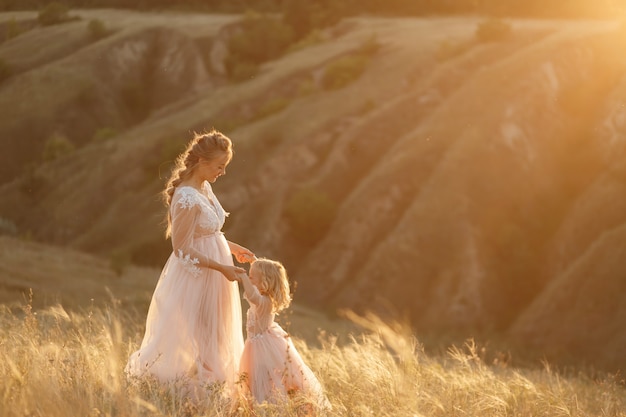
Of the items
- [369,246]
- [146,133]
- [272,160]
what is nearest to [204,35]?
[146,133]

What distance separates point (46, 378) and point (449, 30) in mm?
57379

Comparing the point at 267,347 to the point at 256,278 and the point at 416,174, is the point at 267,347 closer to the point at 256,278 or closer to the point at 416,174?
the point at 256,278

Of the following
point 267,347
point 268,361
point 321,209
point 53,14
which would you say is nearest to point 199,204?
point 267,347

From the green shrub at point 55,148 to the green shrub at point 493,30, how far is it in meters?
29.1

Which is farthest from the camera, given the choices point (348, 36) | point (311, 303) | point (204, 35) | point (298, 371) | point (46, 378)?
point (204, 35)

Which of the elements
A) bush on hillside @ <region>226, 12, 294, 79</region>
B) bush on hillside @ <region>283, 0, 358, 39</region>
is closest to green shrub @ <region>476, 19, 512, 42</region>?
bush on hillside @ <region>283, 0, 358, 39</region>

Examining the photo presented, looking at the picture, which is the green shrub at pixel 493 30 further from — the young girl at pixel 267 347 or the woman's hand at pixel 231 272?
the woman's hand at pixel 231 272

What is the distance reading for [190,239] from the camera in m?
8.09

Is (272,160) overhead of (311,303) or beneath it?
overhead

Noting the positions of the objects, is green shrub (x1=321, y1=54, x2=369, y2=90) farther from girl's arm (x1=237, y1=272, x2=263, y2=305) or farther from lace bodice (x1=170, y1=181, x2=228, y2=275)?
girl's arm (x1=237, y1=272, x2=263, y2=305)

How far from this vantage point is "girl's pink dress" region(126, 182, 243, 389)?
7.97m

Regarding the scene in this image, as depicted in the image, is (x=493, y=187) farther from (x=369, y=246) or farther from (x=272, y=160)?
(x=272, y=160)

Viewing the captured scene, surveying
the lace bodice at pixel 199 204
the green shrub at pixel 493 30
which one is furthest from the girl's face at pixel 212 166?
Result: the green shrub at pixel 493 30

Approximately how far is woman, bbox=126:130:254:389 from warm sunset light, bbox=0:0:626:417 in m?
0.03
